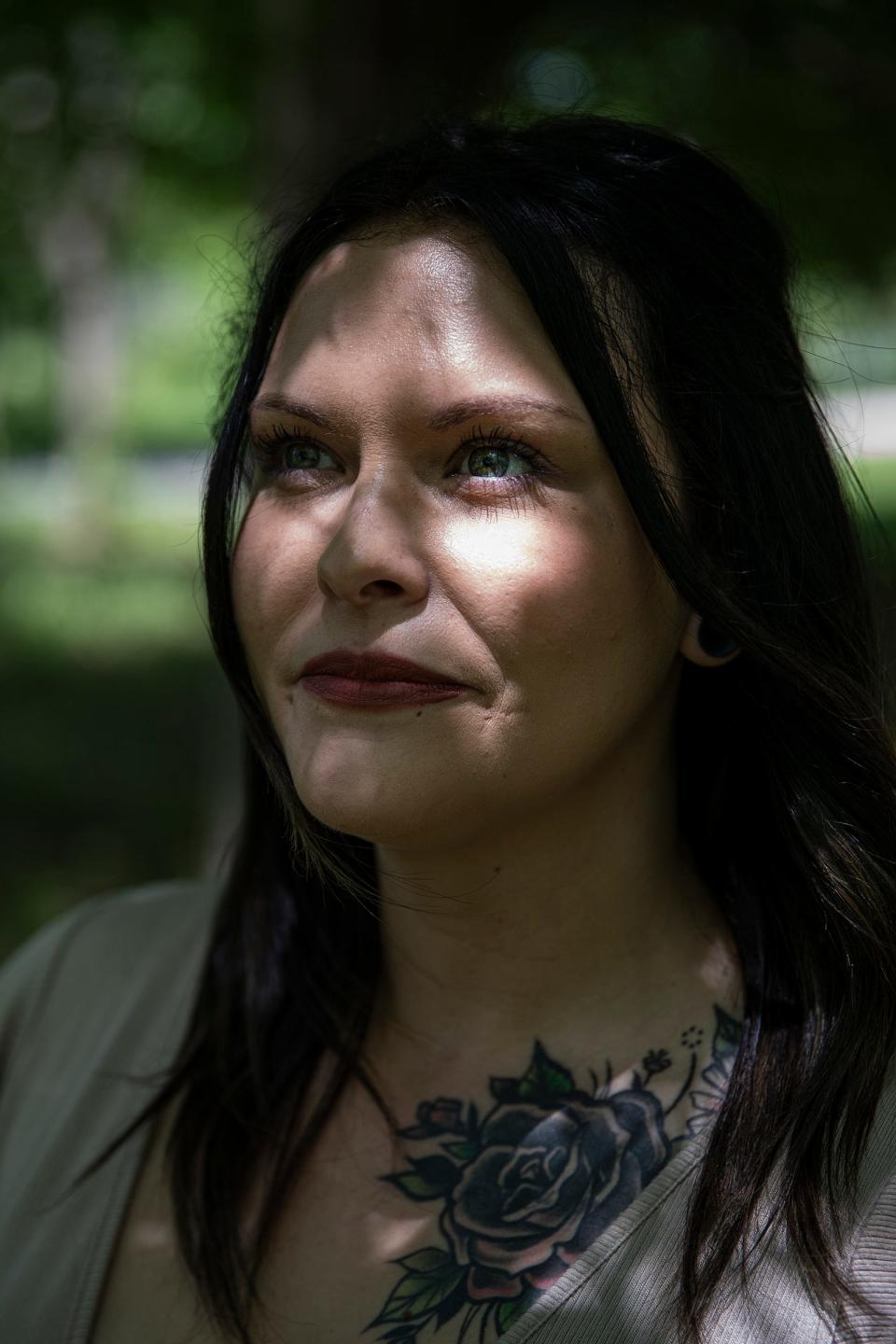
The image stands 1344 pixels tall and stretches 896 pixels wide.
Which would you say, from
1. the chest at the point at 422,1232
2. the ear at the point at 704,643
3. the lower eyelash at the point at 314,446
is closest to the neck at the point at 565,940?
the chest at the point at 422,1232

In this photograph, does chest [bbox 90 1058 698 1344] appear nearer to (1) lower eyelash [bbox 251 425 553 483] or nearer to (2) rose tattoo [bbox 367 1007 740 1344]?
(2) rose tattoo [bbox 367 1007 740 1344]

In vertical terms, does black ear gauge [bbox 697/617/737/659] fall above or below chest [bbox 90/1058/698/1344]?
above

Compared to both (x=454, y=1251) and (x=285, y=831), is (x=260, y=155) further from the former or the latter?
(x=454, y=1251)

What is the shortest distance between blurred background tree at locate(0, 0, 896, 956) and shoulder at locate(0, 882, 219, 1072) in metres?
0.66

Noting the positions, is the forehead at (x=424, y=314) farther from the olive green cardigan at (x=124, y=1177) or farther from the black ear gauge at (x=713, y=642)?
the olive green cardigan at (x=124, y=1177)

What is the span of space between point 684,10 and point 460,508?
9.36ft

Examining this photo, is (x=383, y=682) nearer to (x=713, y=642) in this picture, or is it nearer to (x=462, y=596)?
(x=462, y=596)

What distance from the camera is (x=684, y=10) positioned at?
4164 millimetres

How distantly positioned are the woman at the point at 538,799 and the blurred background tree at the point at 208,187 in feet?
1.41

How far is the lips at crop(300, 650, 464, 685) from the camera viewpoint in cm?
191

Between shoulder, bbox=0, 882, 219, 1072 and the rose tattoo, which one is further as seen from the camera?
shoulder, bbox=0, 882, 219, 1072

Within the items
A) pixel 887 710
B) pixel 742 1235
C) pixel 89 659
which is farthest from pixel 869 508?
pixel 89 659

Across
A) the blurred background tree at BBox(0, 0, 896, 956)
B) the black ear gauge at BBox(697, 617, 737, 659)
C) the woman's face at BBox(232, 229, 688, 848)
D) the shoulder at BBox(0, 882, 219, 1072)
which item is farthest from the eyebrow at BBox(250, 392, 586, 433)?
the shoulder at BBox(0, 882, 219, 1072)

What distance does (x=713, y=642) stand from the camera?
2.16m
